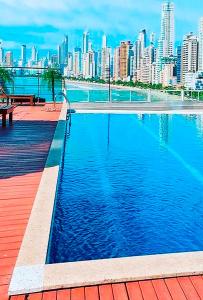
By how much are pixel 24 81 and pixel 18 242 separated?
20050 mm

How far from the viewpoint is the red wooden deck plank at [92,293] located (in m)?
2.66

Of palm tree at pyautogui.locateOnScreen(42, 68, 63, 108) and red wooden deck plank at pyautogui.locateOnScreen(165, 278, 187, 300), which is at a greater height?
palm tree at pyautogui.locateOnScreen(42, 68, 63, 108)

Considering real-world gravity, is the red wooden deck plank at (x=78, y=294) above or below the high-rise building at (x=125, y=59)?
below

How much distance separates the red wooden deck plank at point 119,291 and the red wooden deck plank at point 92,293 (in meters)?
0.12

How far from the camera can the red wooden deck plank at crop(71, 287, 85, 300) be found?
2.66m

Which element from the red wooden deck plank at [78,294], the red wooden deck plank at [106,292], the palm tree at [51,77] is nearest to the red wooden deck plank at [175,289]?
the red wooden deck plank at [106,292]

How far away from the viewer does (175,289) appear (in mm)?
2764

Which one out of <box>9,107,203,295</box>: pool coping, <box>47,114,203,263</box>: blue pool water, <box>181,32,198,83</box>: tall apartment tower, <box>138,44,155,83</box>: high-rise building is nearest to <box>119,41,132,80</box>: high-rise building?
<box>138,44,155,83</box>: high-rise building

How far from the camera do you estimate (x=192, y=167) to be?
8141 mm

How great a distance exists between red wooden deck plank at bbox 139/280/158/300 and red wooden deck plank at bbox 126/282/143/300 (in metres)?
0.03

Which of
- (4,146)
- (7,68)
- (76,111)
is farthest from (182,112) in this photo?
(4,146)

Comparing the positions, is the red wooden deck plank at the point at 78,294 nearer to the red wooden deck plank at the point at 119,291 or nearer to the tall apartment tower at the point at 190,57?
the red wooden deck plank at the point at 119,291

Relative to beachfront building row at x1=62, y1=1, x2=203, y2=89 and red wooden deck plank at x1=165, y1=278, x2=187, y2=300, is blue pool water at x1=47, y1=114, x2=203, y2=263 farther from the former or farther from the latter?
beachfront building row at x1=62, y1=1, x2=203, y2=89

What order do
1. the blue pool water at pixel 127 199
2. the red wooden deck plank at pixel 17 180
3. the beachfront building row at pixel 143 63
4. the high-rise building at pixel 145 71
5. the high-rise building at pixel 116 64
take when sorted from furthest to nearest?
the high-rise building at pixel 116 64
the high-rise building at pixel 145 71
the beachfront building row at pixel 143 63
the blue pool water at pixel 127 199
the red wooden deck plank at pixel 17 180
